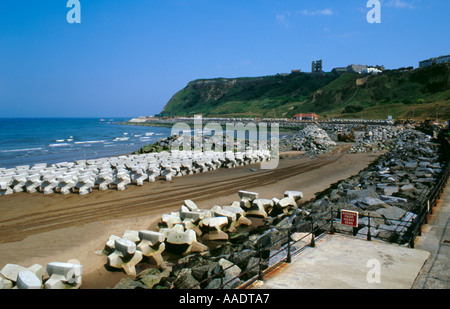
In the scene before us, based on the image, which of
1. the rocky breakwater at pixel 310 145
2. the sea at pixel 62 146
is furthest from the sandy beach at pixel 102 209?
the sea at pixel 62 146

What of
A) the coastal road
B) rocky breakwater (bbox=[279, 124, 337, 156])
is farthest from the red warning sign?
rocky breakwater (bbox=[279, 124, 337, 156])

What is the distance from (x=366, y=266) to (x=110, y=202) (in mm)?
11503

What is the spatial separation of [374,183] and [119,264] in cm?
1184

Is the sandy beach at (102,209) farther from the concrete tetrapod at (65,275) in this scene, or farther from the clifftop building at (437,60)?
the clifftop building at (437,60)

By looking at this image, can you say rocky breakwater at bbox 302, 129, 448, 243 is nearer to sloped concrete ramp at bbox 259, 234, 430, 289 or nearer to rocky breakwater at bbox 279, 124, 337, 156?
sloped concrete ramp at bbox 259, 234, 430, 289

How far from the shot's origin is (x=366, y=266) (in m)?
6.25

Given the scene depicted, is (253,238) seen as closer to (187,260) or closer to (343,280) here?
(187,260)

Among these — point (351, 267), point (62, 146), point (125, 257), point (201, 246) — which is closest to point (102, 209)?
point (125, 257)

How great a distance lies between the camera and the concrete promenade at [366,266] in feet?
18.2

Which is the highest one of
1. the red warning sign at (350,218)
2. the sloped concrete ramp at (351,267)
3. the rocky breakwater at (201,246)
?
the red warning sign at (350,218)

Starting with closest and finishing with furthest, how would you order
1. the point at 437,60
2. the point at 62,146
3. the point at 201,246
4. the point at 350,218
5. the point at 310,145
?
the point at 350,218
the point at 201,246
the point at 310,145
the point at 62,146
the point at 437,60

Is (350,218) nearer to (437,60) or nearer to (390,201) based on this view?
(390,201)

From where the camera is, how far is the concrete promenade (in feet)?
18.2
